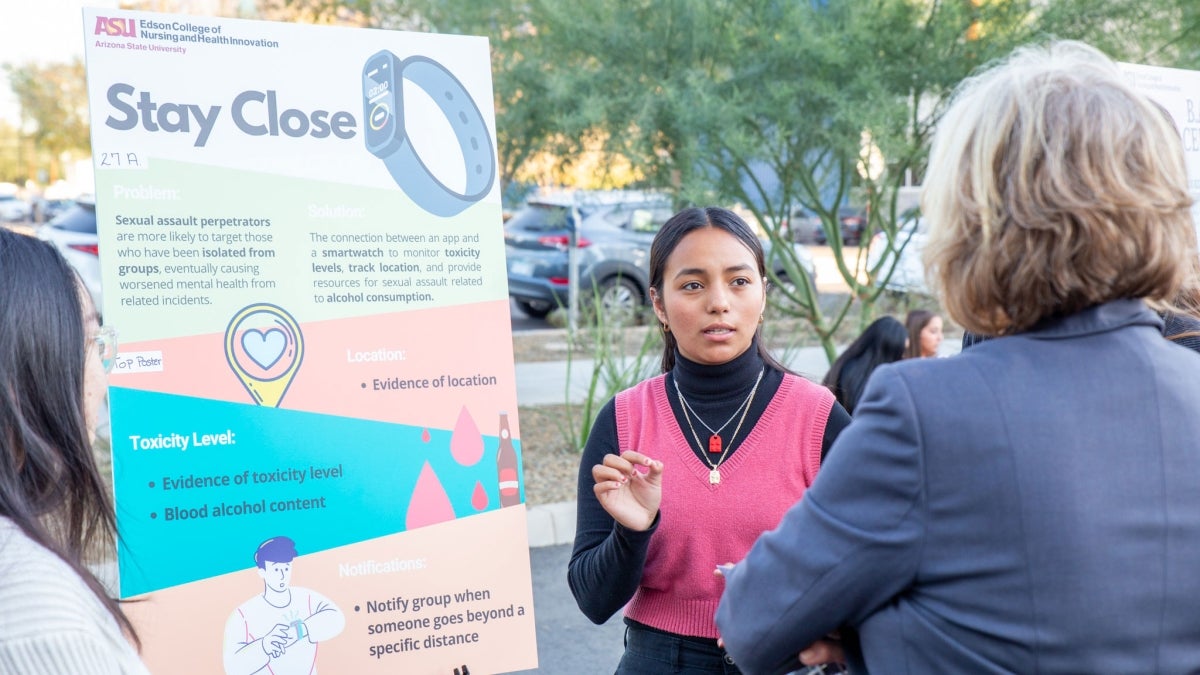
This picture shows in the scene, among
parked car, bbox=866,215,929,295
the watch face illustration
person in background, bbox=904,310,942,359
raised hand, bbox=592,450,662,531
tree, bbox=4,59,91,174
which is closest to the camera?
raised hand, bbox=592,450,662,531

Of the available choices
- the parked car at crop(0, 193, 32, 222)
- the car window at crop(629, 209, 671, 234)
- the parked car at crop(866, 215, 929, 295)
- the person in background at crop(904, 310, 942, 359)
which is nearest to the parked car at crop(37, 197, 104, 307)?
the car window at crop(629, 209, 671, 234)

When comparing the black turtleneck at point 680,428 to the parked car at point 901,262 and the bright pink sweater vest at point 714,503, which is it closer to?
the bright pink sweater vest at point 714,503

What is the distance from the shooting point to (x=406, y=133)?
108 inches

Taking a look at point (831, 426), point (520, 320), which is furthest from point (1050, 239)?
point (520, 320)

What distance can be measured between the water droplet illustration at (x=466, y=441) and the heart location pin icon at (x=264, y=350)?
1.45 ft

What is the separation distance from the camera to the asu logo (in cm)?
243

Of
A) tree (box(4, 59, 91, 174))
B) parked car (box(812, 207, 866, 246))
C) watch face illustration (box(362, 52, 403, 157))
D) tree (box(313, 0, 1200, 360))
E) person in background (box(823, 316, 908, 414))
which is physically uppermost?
tree (box(4, 59, 91, 174))

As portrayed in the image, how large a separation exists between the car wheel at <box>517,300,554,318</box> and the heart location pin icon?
1249 cm

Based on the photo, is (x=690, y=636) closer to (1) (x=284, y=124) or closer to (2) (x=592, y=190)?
(1) (x=284, y=124)

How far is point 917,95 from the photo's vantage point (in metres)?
7.34

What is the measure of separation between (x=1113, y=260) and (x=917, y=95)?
6498 mm

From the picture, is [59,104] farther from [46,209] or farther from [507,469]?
[507,469]

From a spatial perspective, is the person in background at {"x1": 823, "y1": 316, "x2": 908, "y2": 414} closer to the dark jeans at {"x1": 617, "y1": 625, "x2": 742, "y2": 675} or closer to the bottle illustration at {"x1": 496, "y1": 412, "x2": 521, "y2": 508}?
the bottle illustration at {"x1": 496, "y1": 412, "x2": 521, "y2": 508}

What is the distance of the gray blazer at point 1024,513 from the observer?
1206 mm
